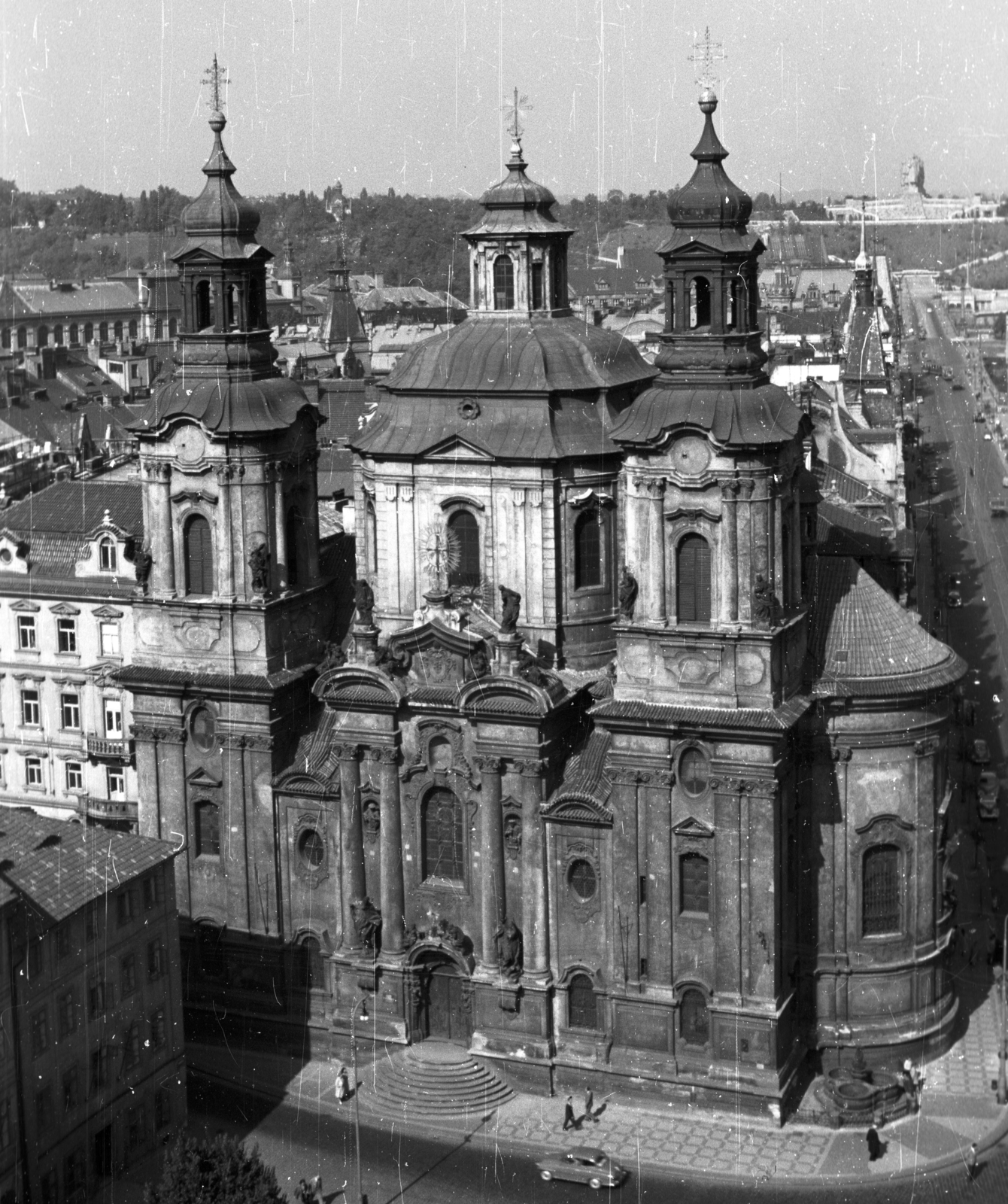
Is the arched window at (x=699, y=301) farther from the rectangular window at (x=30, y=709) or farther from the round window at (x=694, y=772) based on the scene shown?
the rectangular window at (x=30, y=709)

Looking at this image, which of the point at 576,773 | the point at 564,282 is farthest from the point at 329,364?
the point at 576,773

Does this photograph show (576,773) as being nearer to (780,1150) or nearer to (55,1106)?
(780,1150)

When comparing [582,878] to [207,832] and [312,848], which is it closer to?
[312,848]

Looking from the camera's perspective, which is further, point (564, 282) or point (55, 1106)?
point (564, 282)

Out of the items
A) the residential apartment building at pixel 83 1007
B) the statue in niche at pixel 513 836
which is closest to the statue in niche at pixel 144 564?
the residential apartment building at pixel 83 1007

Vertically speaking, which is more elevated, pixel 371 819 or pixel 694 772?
pixel 694 772

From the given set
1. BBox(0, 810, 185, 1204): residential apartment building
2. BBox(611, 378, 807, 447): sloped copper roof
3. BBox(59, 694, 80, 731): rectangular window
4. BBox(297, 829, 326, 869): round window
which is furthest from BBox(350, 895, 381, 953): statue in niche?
BBox(59, 694, 80, 731): rectangular window

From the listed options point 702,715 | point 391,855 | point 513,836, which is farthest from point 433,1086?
point 702,715
